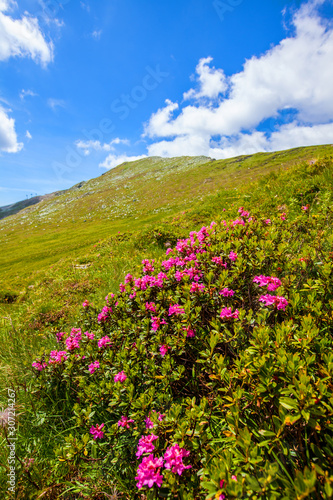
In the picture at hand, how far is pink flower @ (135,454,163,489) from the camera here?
153 cm

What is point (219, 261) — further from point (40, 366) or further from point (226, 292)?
point (40, 366)

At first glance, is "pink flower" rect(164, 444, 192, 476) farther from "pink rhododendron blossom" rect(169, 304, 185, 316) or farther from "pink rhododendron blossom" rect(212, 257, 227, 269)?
"pink rhododendron blossom" rect(212, 257, 227, 269)

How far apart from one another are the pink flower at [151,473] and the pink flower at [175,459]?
2.6 inches

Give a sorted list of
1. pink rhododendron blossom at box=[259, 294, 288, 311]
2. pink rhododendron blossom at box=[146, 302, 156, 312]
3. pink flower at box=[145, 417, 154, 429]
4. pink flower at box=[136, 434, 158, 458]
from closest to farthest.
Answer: pink flower at box=[136, 434, 158, 458] < pink flower at box=[145, 417, 154, 429] < pink rhododendron blossom at box=[259, 294, 288, 311] < pink rhododendron blossom at box=[146, 302, 156, 312]

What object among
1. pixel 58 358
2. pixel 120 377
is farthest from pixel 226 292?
pixel 58 358

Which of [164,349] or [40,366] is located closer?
[164,349]

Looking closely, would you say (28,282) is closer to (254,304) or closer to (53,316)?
(53,316)

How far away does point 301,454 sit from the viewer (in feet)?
4.72

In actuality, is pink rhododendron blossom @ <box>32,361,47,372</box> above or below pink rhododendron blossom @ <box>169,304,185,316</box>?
below

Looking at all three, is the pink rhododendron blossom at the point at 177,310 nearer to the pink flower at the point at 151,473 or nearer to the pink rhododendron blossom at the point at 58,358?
the pink flower at the point at 151,473

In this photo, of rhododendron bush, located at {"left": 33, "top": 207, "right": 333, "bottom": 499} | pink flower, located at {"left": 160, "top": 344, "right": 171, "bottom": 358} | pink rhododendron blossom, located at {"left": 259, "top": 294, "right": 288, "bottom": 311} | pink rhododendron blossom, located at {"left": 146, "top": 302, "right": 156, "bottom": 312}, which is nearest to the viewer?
rhododendron bush, located at {"left": 33, "top": 207, "right": 333, "bottom": 499}

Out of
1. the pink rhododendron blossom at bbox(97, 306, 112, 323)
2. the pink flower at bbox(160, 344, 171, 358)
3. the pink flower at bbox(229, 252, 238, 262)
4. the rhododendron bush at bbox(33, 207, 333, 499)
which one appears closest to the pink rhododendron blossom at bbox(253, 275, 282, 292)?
the rhododendron bush at bbox(33, 207, 333, 499)

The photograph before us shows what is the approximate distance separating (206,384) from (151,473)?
0.89 metres

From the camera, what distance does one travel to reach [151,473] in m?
1.56
